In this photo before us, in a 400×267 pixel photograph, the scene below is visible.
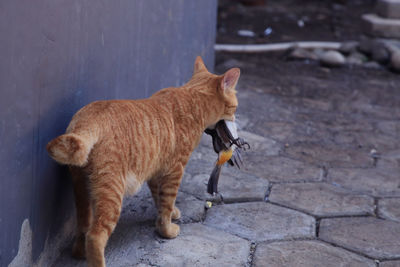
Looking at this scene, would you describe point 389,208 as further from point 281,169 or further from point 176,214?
point 176,214

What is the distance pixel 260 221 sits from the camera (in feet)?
11.8

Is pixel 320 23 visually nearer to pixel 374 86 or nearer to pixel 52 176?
pixel 374 86

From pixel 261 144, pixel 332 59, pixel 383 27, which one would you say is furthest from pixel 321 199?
pixel 383 27

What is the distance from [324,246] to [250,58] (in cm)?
517

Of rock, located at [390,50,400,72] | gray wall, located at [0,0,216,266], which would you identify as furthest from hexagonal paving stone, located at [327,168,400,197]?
rock, located at [390,50,400,72]

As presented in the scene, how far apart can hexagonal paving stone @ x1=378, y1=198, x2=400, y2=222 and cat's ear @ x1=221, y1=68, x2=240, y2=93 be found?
1.48m

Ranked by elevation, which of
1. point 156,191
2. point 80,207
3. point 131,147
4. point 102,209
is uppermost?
point 131,147

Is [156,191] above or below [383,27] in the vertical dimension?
above

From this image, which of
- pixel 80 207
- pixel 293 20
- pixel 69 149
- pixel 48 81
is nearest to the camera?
pixel 69 149

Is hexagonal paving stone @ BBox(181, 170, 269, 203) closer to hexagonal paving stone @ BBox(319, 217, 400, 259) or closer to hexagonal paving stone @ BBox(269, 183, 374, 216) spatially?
hexagonal paving stone @ BBox(269, 183, 374, 216)

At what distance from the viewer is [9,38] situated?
2225mm

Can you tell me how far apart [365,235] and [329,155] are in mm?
1439

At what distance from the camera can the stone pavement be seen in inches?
126

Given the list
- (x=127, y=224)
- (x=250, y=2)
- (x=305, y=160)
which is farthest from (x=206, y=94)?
(x=250, y=2)
